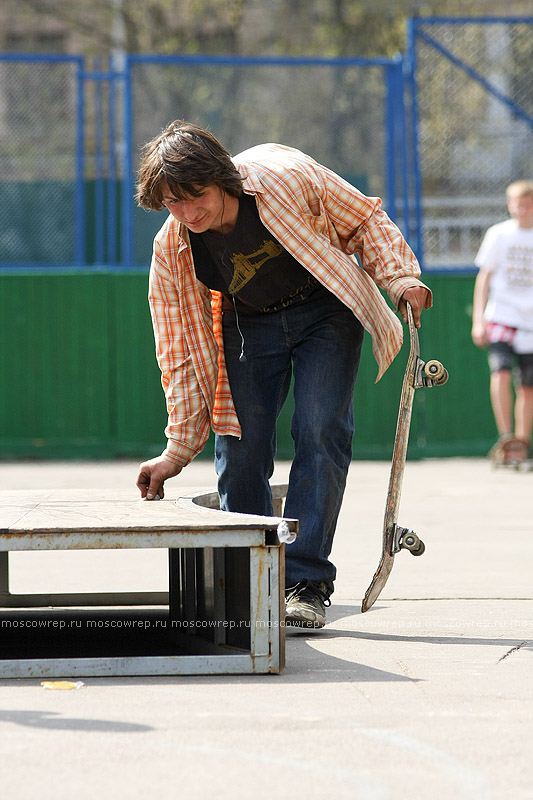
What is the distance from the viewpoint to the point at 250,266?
4078 mm

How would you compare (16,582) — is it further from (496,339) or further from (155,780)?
(496,339)

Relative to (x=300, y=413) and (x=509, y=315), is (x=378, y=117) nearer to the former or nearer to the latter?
(x=509, y=315)

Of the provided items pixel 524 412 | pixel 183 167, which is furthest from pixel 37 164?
pixel 183 167

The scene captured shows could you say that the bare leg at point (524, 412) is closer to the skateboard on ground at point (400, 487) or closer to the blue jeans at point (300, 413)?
the blue jeans at point (300, 413)

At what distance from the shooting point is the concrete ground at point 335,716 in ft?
7.95

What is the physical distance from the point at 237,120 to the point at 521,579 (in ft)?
20.8

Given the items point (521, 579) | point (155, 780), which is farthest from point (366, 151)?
point (155, 780)

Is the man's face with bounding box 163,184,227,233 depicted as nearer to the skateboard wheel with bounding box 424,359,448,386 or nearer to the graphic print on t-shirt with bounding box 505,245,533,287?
the skateboard wheel with bounding box 424,359,448,386

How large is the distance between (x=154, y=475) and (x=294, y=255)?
2.67ft

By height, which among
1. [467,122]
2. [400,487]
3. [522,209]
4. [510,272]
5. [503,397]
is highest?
[467,122]

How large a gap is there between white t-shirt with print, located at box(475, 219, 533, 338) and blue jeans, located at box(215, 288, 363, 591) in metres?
5.61

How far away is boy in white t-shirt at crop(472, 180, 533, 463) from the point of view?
31.4 feet

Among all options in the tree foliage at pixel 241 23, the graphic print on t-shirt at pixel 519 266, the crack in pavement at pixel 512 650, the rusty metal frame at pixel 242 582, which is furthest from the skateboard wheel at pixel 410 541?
the tree foliage at pixel 241 23

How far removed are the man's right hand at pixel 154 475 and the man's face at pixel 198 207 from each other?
0.74 m
